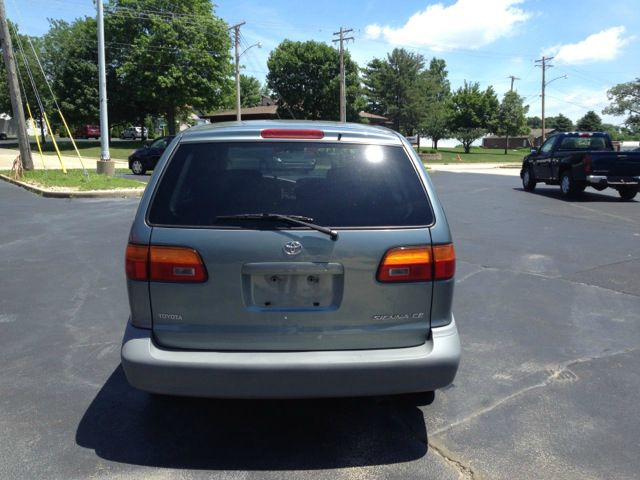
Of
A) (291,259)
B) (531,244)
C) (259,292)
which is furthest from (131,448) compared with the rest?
(531,244)

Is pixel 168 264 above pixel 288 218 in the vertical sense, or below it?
below

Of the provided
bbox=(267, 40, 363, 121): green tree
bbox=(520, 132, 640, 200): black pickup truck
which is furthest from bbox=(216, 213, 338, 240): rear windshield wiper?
bbox=(267, 40, 363, 121): green tree

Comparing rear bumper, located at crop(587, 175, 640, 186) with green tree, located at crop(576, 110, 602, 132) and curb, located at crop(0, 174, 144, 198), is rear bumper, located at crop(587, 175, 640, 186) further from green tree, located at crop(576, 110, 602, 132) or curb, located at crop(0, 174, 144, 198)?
green tree, located at crop(576, 110, 602, 132)

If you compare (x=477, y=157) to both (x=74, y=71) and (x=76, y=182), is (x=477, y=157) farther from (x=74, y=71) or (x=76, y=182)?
(x=76, y=182)

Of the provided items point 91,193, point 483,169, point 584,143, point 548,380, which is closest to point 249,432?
point 548,380

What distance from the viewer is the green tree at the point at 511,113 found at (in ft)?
214

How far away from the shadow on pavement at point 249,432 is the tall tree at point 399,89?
57.8 meters

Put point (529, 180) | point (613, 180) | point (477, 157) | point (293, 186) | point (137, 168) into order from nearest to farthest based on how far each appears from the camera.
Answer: point (293, 186)
point (613, 180)
point (529, 180)
point (137, 168)
point (477, 157)

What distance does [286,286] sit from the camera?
2.85m

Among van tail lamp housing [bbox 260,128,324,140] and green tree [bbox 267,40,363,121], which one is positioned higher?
green tree [bbox 267,40,363,121]

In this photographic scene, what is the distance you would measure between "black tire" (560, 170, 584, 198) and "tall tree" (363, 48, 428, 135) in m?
44.6

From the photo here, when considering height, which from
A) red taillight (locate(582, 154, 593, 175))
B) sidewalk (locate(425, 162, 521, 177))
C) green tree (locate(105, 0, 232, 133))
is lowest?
red taillight (locate(582, 154, 593, 175))

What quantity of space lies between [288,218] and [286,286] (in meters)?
0.35

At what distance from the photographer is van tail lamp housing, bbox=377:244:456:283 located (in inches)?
113
